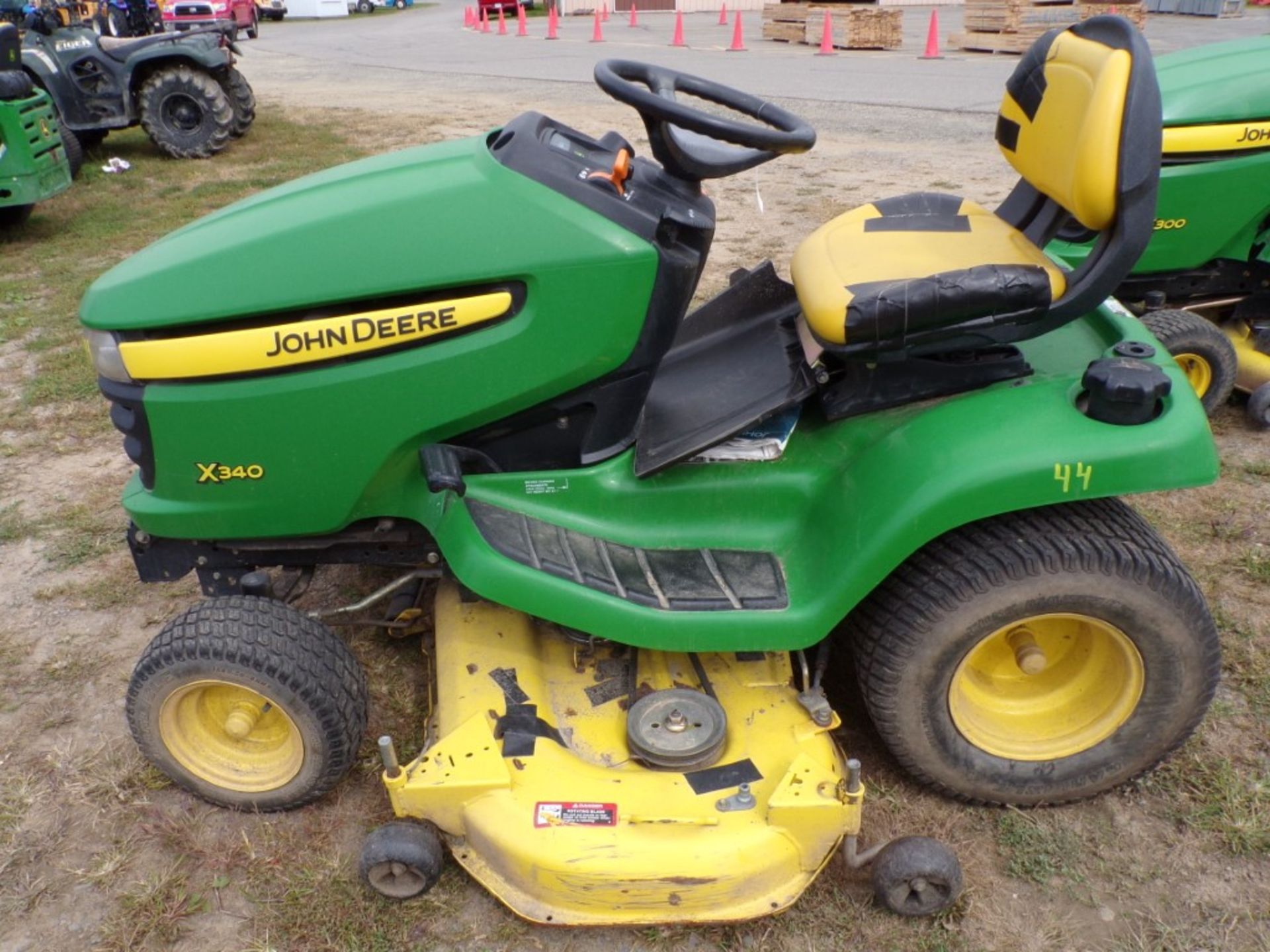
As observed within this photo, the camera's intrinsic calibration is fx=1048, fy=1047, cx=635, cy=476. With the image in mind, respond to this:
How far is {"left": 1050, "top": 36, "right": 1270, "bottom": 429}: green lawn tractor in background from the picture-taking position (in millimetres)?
3332

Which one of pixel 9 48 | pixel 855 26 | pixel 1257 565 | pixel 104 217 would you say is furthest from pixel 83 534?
pixel 855 26

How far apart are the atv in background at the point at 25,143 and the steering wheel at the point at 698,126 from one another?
16.6ft

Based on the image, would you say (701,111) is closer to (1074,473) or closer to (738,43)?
(1074,473)

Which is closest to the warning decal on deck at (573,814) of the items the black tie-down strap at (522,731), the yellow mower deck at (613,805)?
the yellow mower deck at (613,805)

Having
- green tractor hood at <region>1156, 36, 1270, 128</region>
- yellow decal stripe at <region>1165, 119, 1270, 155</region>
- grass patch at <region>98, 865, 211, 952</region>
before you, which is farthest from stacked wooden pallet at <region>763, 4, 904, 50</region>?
grass patch at <region>98, 865, 211, 952</region>

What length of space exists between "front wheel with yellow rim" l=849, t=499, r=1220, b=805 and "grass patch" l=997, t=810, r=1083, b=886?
0.05m

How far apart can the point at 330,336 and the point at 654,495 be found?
70 centimetres

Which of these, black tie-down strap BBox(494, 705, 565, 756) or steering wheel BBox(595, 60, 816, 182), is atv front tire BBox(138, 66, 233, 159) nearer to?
steering wheel BBox(595, 60, 816, 182)

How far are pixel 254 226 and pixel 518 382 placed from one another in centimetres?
59

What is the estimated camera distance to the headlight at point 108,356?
2031 millimetres

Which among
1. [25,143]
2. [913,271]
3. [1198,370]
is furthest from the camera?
[25,143]

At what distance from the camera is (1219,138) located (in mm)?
3330

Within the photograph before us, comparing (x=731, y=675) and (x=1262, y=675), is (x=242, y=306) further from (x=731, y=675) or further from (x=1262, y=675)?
(x=1262, y=675)

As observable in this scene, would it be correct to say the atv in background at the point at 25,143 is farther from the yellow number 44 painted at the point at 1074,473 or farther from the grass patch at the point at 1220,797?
the grass patch at the point at 1220,797
